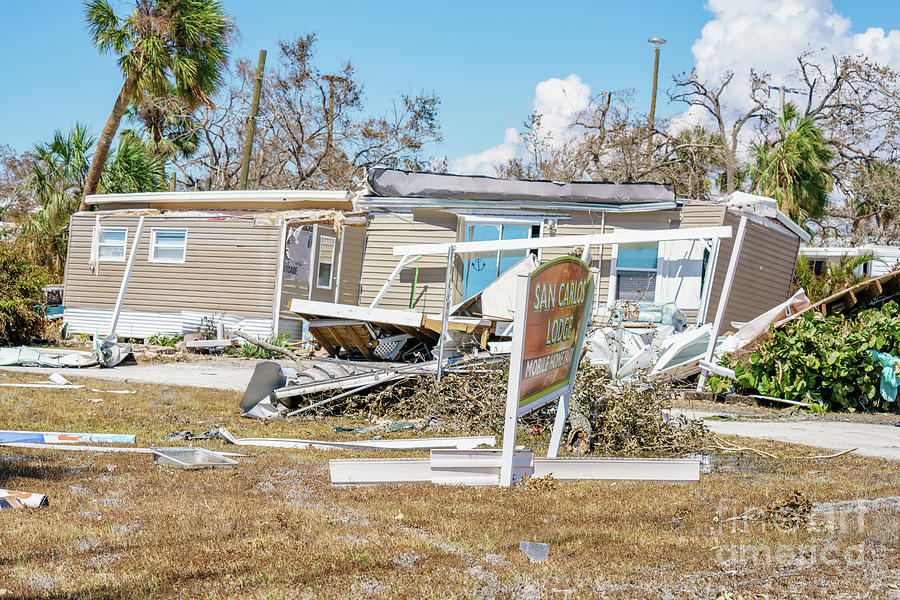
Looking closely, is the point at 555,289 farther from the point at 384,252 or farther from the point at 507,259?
the point at 384,252

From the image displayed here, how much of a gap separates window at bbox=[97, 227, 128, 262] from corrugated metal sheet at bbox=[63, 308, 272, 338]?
1.27m

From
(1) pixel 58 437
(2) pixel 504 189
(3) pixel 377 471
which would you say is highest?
(2) pixel 504 189

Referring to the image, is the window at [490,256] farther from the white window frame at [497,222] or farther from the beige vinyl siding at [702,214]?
the beige vinyl siding at [702,214]

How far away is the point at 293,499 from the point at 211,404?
16.5 ft

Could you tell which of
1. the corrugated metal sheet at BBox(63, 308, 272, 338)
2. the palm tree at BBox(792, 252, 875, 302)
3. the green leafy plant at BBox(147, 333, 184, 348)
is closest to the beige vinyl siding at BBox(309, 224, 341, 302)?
the corrugated metal sheet at BBox(63, 308, 272, 338)

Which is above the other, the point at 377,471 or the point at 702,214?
the point at 702,214

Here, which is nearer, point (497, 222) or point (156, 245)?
point (497, 222)

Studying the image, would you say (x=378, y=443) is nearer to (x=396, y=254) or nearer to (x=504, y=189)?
A: (x=396, y=254)

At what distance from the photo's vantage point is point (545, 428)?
7.96 meters

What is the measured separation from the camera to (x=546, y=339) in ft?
17.9

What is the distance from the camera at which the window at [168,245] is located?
1973 cm

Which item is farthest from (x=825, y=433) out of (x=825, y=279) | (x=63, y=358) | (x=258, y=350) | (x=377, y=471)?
(x=258, y=350)

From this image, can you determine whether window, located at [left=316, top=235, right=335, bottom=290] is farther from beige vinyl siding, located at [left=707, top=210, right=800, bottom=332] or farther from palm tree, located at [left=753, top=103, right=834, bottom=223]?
palm tree, located at [left=753, top=103, right=834, bottom=223]

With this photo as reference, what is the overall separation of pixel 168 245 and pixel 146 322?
1.87 meters
